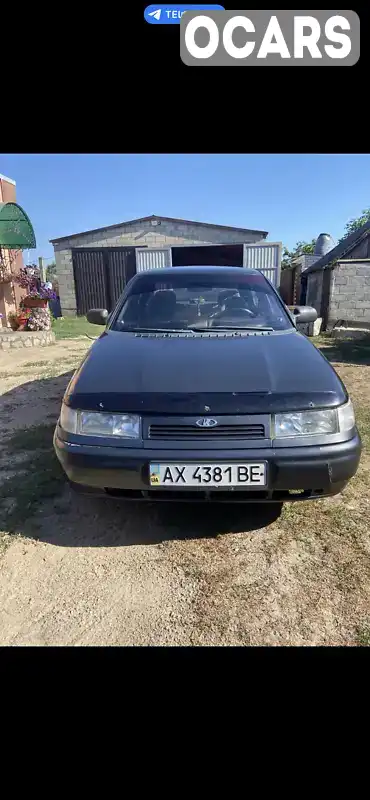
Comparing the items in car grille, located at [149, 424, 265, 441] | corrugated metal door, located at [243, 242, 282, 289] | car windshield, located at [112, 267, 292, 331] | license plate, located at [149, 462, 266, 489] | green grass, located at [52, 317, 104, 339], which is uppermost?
corrugated metal door, located at [243, 242, 282, 289]

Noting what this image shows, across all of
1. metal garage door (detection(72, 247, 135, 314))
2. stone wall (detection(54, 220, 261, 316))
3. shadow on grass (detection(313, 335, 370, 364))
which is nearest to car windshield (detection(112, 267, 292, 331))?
shadow on grass (detection(313, 335, 370, 364))

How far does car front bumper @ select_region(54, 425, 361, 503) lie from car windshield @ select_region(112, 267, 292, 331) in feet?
3.85

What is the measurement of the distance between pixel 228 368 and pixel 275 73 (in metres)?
1.72

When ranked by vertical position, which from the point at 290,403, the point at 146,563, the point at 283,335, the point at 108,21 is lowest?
the point at 146,563

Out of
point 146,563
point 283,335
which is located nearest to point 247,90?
point 283,335

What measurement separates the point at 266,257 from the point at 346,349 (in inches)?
303

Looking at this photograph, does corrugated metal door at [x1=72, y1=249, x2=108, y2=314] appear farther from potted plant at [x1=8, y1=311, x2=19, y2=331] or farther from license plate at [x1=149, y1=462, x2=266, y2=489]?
license plate at [x1=149, y1=462, x2=266, y2=489]

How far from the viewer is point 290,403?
1925 mm

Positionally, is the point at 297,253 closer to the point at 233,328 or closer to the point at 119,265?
the point at 119,265

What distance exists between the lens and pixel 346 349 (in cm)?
800

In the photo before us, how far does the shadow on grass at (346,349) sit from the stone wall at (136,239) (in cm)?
717

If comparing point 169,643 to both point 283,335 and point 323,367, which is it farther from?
point 283,335

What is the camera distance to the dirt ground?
1680 millimetres

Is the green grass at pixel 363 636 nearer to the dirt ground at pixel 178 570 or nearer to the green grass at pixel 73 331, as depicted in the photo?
the dirt ground at pixel 178 570
